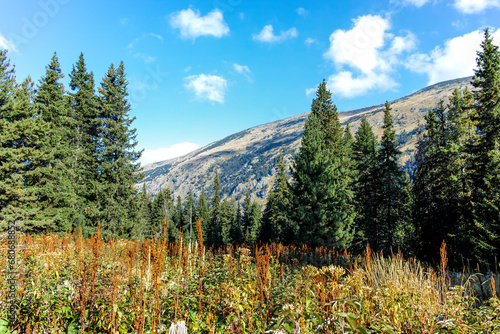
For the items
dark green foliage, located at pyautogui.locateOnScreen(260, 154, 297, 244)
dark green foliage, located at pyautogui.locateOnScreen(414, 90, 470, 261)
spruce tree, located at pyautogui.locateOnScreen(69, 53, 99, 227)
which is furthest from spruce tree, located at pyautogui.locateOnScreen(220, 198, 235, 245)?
dark green foliage, located at pyautogui.locateOnScreen(414, 90, 470, 261)

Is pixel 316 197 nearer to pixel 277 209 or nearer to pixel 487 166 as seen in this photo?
pixel 487 166

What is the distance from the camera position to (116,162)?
71.3 feet

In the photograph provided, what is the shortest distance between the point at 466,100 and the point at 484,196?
47.2ft

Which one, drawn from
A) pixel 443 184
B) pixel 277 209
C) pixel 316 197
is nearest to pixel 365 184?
pixel 443 184

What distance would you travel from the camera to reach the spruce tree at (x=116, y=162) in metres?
21.0

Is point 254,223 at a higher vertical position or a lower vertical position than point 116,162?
lower

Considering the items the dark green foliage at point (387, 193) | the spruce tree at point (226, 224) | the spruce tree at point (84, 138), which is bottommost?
the spruce tree at point (226, 224)

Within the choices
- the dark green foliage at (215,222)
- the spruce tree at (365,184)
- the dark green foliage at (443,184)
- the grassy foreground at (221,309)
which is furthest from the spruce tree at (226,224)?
the grassy foreground at (221,309)

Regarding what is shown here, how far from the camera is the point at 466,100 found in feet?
84.1

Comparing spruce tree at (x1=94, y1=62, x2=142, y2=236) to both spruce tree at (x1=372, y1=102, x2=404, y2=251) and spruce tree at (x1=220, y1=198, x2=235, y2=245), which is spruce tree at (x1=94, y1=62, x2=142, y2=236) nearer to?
spruce tree at (x1=372, y1=102, x2=404, y2=251)

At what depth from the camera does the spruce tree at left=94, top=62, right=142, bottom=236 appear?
2100cm

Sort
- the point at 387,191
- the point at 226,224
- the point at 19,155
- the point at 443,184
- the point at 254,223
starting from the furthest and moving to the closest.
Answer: the point at 226,224
the point at 254,223
the point at 387,191
the point at 443,184
the point at 19,155

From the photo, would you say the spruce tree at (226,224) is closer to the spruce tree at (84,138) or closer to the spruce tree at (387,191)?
the spruce tree at (387,191)

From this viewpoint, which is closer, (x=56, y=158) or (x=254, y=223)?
(x=56, y=158)
